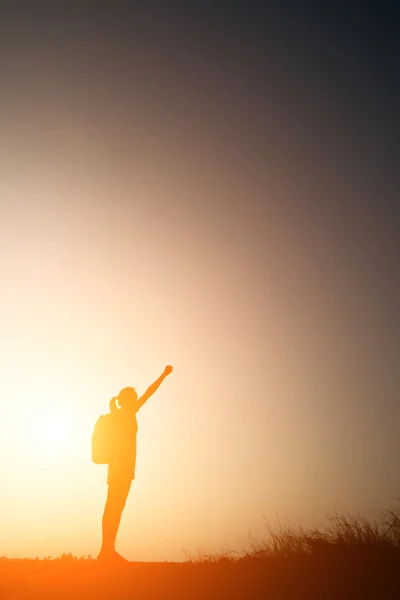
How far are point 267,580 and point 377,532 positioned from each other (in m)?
2.48

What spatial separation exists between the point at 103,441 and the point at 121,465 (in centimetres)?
49

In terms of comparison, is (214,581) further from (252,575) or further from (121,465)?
(121,465)

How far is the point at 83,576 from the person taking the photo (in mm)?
7234

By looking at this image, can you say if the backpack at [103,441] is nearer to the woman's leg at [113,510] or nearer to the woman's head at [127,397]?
the woman's head at [127,397]

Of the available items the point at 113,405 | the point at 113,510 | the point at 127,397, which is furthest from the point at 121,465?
the point at 127,397

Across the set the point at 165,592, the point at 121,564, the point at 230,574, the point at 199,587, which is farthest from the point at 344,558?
the point at 121,564

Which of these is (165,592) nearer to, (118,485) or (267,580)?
(267,580)

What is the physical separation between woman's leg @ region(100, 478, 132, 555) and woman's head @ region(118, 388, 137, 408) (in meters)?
1.21

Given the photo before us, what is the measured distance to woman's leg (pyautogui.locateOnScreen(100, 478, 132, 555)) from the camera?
8.51 m

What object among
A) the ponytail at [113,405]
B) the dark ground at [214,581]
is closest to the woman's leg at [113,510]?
the dark ground at [214,581]

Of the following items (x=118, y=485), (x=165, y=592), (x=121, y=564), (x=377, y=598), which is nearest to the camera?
(x=377, y=598)

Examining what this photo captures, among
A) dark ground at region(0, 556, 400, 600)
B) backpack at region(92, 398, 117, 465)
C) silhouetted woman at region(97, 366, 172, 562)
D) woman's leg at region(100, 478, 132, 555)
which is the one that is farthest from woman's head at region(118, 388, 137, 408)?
dark ground at region(0, 556, 400, 600)

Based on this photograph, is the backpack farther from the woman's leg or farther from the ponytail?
the woman's leg

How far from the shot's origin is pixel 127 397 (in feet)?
29.8
